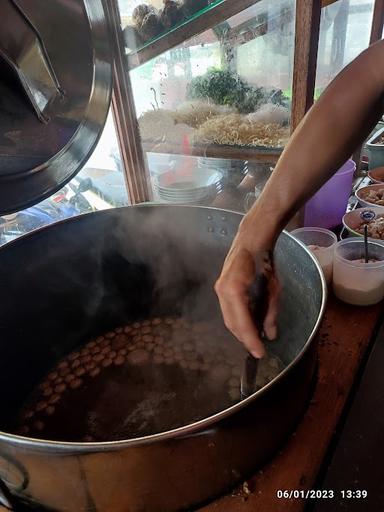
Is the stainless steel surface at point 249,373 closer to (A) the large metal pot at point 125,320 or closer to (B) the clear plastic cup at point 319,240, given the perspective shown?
(A) the large metal pot at point 125,320

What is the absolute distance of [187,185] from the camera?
1580mm

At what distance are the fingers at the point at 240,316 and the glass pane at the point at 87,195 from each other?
120cm

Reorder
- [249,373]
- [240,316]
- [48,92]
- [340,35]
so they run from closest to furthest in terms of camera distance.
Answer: [240,316] < [249,373] < [48,92] < [340,35]

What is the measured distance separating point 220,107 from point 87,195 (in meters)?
0.85

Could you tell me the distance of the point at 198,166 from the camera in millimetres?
1651

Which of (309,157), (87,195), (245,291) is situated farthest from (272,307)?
(87,195)

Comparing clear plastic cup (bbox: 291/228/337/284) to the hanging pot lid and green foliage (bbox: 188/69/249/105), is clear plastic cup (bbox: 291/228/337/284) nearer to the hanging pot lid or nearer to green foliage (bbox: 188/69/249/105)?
green foliage (bbox: 188/69/249/105)

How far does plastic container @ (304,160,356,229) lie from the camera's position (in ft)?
4.79

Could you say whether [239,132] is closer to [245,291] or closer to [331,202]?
[331,202]

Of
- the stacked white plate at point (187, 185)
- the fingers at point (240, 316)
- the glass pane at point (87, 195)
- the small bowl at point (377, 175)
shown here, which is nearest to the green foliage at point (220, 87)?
the stacked white plate at point (187, 185)

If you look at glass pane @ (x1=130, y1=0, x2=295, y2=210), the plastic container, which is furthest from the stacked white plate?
the plastic container

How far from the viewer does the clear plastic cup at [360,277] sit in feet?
3.53

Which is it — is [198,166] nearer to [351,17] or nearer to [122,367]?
[122,367]

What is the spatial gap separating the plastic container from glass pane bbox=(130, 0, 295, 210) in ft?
0.76
